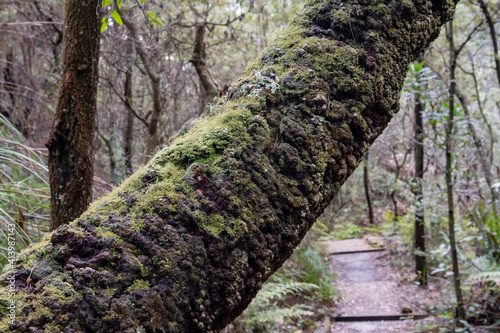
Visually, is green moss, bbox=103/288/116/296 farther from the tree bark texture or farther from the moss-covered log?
the tree bark texture

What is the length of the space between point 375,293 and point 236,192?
288 inches

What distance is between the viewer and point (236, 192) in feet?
3.22

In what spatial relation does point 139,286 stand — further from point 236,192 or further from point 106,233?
point 236,192

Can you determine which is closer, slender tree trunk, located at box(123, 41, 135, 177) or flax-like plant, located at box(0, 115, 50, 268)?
flax-like plant, located at box(0, 115, 50, 268)

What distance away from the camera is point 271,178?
3.38 ft

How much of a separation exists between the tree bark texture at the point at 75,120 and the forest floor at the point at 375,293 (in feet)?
16.2

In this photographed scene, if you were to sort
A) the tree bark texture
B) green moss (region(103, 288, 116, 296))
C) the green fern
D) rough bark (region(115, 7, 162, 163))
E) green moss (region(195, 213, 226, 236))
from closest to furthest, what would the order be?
green moss (region(103, 288, 116, 296)), green moss (region(195, 213, 226, 236)), the tree bark texture, the green fern, rough bark (region(115, 7, 162, 163))

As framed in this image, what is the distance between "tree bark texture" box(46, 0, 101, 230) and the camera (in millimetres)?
1806

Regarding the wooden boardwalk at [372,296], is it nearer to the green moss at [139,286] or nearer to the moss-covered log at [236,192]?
the moss-covered log at [236,192]

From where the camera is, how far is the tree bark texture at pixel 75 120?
181cm

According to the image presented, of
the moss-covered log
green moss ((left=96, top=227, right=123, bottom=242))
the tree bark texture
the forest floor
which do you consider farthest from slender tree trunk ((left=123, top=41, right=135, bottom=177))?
green moss ((left=96, top=227, right=123, bottom=242))

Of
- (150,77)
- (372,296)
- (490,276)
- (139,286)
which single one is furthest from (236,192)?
(372,296)

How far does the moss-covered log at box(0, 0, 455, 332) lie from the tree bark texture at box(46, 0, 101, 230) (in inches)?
37.8

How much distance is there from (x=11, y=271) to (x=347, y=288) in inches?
313
